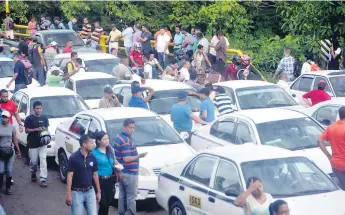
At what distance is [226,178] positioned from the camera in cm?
1234

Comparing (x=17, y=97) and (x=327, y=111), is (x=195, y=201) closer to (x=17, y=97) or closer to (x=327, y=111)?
(x=327, y=111)

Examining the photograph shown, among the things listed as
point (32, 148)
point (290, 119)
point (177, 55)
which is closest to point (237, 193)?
point (290, 119)

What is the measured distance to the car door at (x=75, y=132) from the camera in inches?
653

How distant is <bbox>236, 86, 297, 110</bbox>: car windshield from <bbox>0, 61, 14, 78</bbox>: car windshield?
8623mm

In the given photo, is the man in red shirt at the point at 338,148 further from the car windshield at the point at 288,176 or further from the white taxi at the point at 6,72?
the white taxi at the point at 6,72

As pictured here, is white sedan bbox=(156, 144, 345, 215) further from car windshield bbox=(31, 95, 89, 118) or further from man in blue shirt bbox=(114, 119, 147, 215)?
car windshield bbox=(31, 95, 89, 118)

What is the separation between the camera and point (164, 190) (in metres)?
13.5

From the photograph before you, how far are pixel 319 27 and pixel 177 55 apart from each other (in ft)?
30.1

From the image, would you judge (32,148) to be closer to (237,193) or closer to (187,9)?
(237,193)

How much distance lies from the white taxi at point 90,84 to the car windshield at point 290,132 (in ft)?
24.2

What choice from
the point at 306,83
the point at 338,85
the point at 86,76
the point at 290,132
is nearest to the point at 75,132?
the point at 290,132

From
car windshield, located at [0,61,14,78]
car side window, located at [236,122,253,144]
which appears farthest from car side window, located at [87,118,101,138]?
car windshield, located at [0,61,14,78]

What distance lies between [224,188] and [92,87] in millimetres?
10919

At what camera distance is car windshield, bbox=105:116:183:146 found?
15.9 meters
